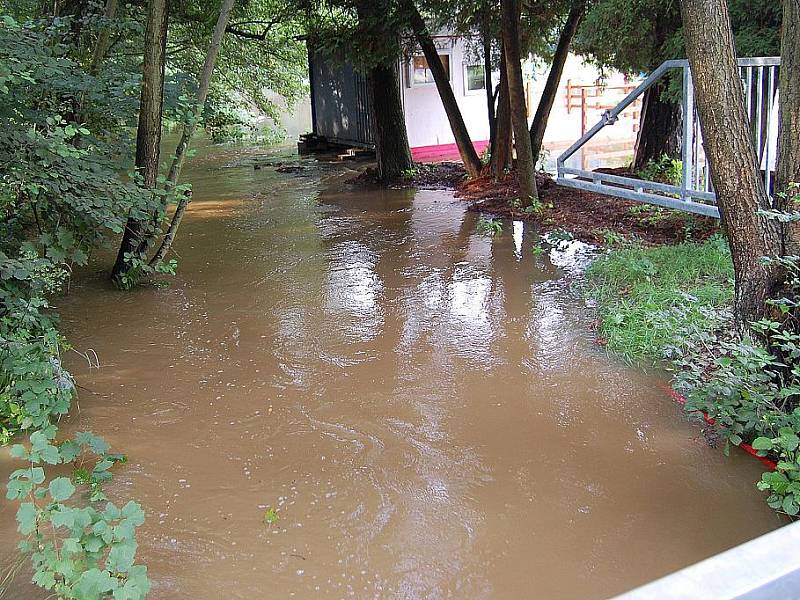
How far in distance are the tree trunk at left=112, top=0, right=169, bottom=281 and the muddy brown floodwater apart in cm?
60

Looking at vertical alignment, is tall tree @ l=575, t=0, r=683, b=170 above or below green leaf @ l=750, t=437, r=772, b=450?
above

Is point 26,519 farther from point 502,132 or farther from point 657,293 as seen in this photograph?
point 502,132

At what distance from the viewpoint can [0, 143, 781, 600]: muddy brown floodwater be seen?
3.57 meters

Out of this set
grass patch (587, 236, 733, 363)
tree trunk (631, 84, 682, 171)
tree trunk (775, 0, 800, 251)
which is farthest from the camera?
tree trunk (631, 84, 682, 171)

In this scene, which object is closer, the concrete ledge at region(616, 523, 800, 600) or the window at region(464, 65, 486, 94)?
the concrete ledge at region(616, 523, 800, 600)

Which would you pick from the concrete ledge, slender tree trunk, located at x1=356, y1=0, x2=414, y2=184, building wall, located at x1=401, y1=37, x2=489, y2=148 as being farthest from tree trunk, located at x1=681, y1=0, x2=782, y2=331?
building wall, located at x1=401, y1=37, x2=489, y2=148

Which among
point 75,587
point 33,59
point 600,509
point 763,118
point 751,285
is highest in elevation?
point 33,59

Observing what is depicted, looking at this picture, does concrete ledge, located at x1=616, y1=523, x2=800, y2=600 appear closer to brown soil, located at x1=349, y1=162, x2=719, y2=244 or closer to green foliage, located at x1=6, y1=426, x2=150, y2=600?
green foliage, located at x1=6, y1=426, x2=150, y2=600

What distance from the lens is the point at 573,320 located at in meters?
6.65

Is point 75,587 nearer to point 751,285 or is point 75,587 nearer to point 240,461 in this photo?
point 240,461

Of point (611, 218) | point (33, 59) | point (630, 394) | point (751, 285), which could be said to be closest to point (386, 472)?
point (630, 394)

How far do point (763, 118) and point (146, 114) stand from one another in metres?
5.87

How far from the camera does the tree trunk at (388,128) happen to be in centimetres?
1553

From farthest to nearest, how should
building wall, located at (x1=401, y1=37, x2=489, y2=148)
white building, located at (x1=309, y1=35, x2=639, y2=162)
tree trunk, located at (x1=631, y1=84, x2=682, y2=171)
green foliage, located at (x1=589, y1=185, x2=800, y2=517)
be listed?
1. white building, located at (x1=309, y1=35, x2=639, y2=162)
2. building wall, located at (x1=401, y1=37, x2=489, y2=148)
3. tree trunk, located at (x1=631, y1=84, x2=682, y2=171)
4. green foliage, located at (x1=589, y1=185, x2=800, y2=517)
